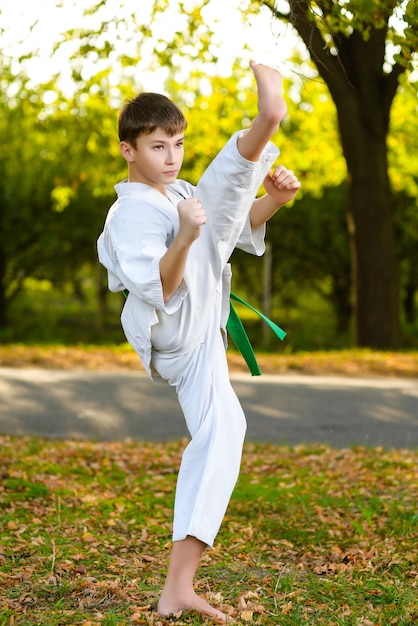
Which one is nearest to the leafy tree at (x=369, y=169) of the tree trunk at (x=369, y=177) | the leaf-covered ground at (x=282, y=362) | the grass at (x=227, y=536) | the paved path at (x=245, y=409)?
the tree trunk at (x=369, y=177)

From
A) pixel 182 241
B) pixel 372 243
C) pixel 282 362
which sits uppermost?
pixel 372 243

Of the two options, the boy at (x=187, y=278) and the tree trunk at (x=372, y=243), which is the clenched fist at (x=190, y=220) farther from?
the tree trunk at (x=372, y=243)

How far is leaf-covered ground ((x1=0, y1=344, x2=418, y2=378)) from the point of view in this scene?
10516 mm

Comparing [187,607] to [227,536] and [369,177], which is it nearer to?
[227,536]

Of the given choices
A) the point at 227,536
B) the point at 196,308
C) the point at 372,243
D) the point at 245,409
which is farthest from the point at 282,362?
the point at 196,308

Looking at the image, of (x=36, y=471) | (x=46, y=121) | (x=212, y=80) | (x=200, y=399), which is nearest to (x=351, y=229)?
(x=212, y=80)

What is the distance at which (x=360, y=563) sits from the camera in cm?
427

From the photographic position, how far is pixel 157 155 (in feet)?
10.7

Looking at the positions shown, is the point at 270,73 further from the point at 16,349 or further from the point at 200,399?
the point at 16,349

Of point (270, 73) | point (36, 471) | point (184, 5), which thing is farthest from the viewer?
point (184, 5)

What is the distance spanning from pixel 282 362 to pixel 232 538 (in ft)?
20.9

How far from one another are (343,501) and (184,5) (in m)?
4.10

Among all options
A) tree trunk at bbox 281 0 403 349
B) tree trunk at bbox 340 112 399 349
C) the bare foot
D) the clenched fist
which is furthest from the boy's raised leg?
tree trunk at bbox 340 112 399 349

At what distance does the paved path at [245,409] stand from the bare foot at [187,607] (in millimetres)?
3904
